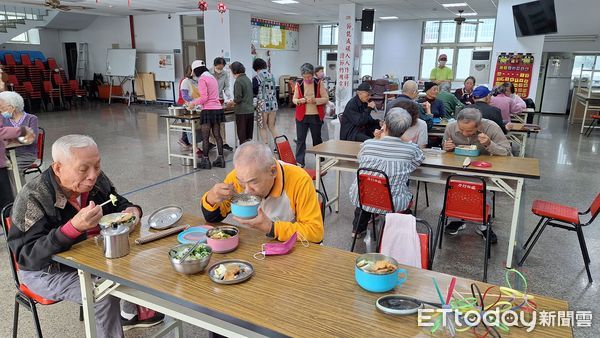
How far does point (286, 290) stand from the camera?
4.58 feet

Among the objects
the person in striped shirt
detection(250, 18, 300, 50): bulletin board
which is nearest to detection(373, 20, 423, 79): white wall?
detection(250, 18, 300, 50): bulletin board

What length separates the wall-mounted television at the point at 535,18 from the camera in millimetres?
A: 7801

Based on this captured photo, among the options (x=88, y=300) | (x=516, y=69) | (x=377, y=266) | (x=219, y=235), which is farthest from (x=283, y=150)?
(x=516, y=69)

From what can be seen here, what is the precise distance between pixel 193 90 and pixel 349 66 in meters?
4.34

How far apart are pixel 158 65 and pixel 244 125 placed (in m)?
8.18

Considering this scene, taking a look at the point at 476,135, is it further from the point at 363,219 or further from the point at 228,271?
the point at 228,271

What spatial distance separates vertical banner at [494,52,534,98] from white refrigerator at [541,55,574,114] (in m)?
4.32

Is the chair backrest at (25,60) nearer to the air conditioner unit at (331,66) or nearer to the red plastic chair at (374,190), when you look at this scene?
the air conditioner unit at (331,66)

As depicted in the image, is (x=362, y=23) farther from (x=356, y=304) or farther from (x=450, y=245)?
(x=356, y=304)

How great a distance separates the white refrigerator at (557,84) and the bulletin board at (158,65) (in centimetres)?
1172

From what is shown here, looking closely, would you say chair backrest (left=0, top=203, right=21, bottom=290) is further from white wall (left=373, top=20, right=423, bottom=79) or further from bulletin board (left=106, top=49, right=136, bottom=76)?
white wall (left=373, top=20, right=423, bottom=79)

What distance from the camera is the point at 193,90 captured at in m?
6.47

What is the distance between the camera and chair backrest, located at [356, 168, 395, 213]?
2934 mm

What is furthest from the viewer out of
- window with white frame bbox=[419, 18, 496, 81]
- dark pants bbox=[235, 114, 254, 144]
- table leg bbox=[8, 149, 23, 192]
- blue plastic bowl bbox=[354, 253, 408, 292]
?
window with white frame bbox=[419, 18, 496, 81]
